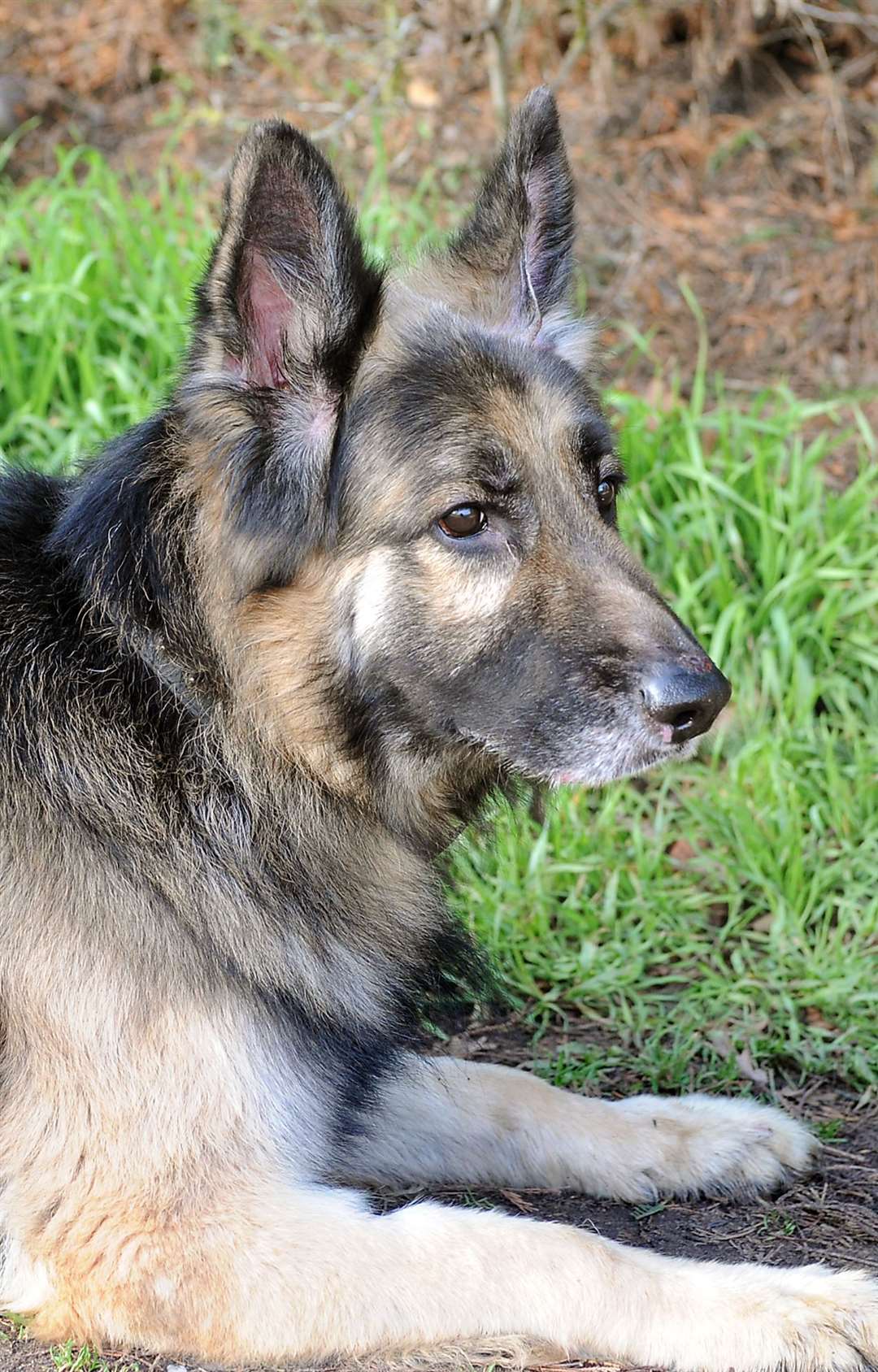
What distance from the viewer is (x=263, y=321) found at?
9.33 feet

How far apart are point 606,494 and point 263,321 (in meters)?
0.87

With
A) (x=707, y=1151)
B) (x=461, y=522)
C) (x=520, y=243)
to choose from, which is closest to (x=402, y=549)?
(x=461, y=522)

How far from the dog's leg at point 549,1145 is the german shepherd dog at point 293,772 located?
0.92 ft

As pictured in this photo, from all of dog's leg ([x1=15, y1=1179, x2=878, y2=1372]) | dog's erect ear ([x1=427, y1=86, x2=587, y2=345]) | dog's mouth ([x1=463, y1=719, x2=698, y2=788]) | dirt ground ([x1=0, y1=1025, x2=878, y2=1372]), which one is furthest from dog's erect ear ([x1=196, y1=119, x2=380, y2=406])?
dirt ground ([x1=0, y1=1025, x2=878, y2=1372])

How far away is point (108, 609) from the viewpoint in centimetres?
304

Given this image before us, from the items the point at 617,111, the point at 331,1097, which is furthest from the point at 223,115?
the point at 331,1097

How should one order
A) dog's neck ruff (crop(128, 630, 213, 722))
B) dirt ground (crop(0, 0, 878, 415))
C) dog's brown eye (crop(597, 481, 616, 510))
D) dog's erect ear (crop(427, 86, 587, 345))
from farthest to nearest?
1. dirt ground (crop(0, 0, 878, 415))
2. dog's erect ear (crop(427, 86, 587, 345))
3. dog's brown eye (crop(597, 481, 616, 510))
4. dog's neck ruff (crop(128, 630, 213, 722))

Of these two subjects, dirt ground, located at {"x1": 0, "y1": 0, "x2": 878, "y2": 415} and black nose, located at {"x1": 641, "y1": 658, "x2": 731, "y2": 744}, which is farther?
dirt ground, located at {"x1": 0, "y1": 0, "x2": 878, "y2": 415}

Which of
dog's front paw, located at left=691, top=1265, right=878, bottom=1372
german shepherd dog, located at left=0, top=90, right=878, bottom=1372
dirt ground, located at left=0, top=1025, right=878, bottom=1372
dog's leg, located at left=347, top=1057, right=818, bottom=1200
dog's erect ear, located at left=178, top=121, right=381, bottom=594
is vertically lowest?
dirt ground, located at left=0, top=1025, right=878, bottom=1372

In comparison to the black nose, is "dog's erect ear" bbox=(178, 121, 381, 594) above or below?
above

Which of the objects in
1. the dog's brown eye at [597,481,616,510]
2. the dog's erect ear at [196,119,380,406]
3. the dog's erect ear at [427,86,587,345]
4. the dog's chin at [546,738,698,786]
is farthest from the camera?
the dog's erect ear at [427,86,587,345]

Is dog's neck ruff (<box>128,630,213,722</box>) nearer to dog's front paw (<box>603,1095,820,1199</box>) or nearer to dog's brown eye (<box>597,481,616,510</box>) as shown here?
dog's brown eye (<box>597,481,616,510</box>)

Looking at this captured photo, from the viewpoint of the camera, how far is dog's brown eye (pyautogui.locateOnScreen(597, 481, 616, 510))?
3207 mm

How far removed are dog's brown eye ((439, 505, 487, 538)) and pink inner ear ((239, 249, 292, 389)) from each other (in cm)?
42
